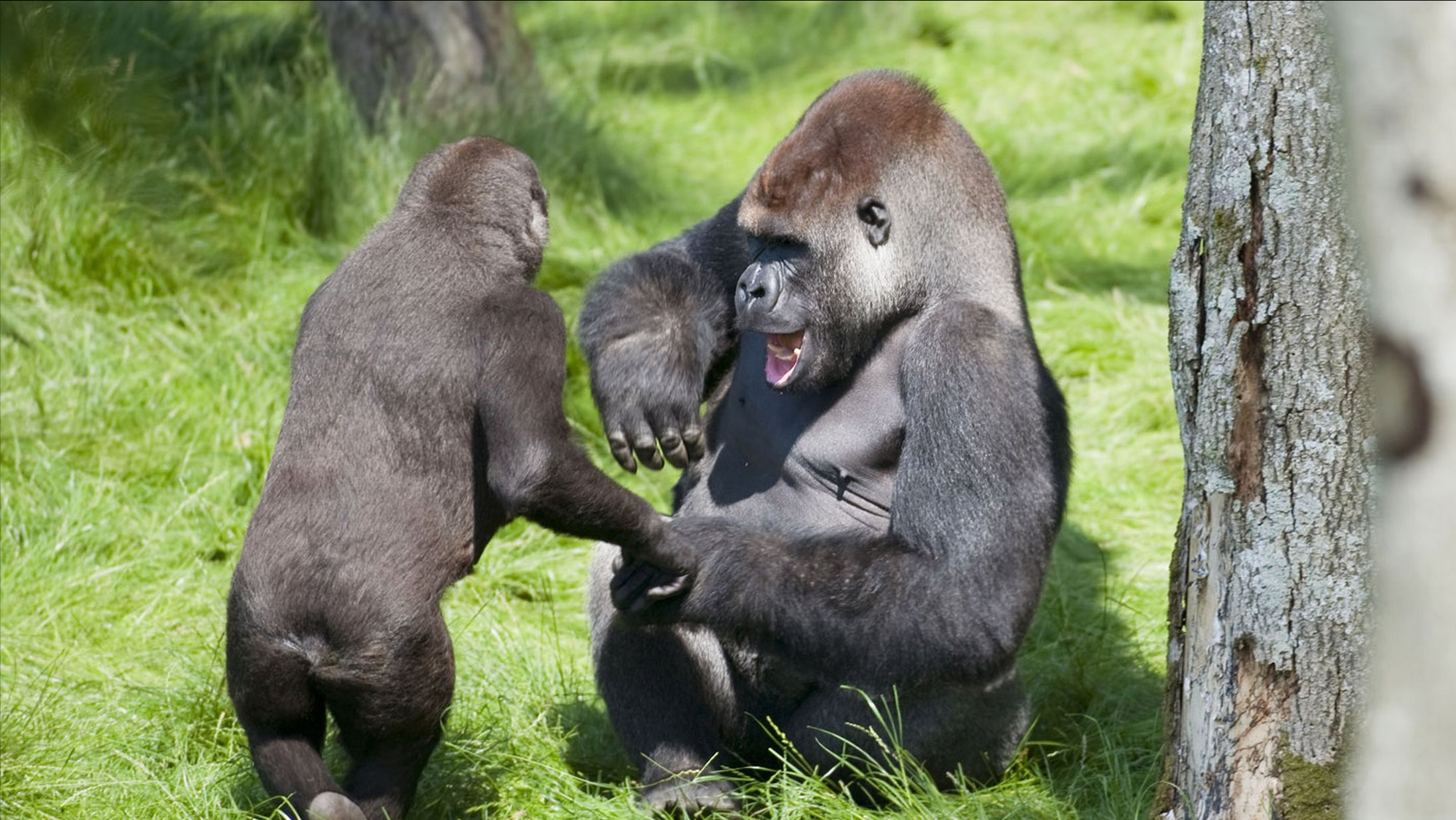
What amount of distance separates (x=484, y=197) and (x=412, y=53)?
3733 millimetres

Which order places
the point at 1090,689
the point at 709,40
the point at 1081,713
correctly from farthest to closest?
the point at 709,40 → the point at 1090,689 → the point at 1081,713

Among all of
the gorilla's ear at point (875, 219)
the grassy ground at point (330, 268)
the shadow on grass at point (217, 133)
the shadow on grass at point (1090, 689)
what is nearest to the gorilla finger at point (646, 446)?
the gorilla's ear at point (875, 219)

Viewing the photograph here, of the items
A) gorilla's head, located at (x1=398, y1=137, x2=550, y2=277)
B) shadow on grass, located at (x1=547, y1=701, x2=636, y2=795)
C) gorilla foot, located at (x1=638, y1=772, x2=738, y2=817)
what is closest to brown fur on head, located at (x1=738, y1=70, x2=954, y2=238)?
gorilla's head, located at (x1=398, y1=137, x2=550, y2=277)

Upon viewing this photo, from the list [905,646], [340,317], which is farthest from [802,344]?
[340,317]

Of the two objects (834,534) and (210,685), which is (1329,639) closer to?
(834,534)

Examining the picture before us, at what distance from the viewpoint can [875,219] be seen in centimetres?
323

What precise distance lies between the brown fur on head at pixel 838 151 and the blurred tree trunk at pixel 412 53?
364 cm

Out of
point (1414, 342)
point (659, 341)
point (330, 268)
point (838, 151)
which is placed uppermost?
point (1414, 342)

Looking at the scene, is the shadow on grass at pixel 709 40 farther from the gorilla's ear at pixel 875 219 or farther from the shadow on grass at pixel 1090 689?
the gorilla's ear at pixel 875 219

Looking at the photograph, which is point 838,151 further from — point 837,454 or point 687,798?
point 687,798

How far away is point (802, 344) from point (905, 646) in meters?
0.67

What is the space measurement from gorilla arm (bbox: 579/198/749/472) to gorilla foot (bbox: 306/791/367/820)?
3.00ft

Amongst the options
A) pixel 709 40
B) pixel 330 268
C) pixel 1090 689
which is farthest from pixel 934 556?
pixel 709 40

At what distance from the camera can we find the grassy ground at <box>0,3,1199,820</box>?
350 cm
